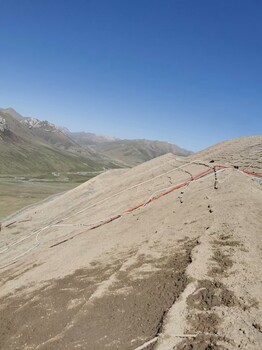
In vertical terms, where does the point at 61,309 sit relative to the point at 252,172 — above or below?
below

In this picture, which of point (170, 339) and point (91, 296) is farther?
point (91, 296)

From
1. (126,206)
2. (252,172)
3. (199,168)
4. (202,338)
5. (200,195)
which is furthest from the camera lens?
(199,168)

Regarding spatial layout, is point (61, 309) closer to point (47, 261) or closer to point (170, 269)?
point (170, 269)

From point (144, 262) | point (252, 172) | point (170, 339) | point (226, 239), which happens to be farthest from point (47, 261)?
point (252, 172)

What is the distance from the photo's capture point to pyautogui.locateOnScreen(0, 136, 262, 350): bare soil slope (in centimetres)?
810

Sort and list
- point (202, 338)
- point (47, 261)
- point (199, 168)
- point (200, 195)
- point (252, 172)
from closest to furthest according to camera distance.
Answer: point (202, 338), point (47, 261), point (200, 195), point (252, 172), point (199, 168)

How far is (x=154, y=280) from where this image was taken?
10562 millimetres

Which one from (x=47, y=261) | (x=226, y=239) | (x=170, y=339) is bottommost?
(x=47, y=261)

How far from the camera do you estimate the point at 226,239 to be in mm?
12188

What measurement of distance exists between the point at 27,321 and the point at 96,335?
9.02ft

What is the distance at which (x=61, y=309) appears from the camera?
10.1 m

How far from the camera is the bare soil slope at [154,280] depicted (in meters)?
8.10

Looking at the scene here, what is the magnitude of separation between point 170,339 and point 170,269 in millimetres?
3391

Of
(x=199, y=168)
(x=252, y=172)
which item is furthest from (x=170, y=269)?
(x=199, y=168)
